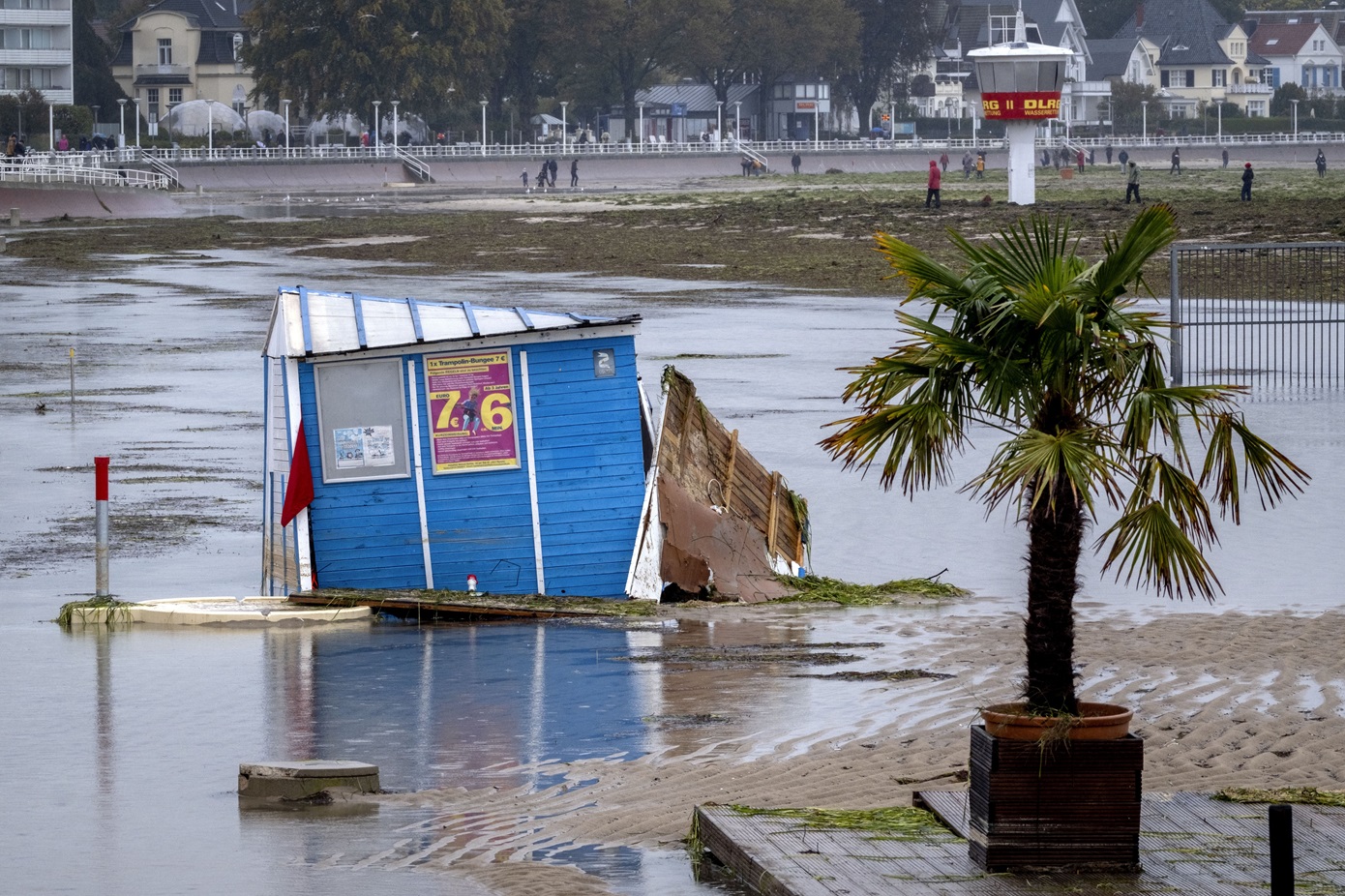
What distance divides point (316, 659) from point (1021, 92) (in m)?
66.4

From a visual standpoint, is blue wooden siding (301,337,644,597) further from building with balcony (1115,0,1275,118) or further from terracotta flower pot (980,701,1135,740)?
building with balcony (1115,0,1275,118)

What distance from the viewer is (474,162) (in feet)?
Result: 377

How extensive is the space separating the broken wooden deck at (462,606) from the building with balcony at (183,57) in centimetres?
12684

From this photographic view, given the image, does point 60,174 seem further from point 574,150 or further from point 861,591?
point 861,591

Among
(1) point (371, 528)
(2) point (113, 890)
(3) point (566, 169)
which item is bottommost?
(2) point (113, 890)

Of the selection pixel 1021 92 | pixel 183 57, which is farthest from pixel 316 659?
pixel 183 57

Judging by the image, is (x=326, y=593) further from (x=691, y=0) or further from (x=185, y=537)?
(x=691, y=0)

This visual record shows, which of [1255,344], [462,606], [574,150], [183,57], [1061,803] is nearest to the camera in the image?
[1061,803]

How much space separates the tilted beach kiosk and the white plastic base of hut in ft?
1.68

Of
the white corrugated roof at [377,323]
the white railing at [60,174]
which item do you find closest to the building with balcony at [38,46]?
the white railing at [60,174]

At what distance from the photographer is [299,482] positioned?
15.7 m

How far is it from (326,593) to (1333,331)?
1023 inches

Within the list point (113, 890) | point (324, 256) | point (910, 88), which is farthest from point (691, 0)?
point (113, 890)

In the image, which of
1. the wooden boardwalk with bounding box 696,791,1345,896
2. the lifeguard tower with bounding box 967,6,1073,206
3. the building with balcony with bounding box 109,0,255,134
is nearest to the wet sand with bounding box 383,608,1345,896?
the wooden boardwalk with bounding box 696,791,1345,896
